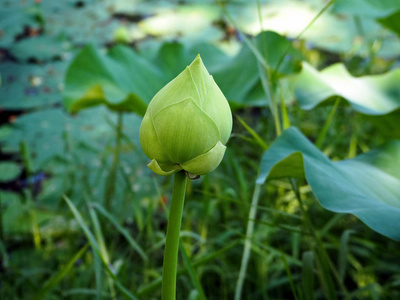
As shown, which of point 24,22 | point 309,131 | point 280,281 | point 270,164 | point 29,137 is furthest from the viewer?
point 24,22

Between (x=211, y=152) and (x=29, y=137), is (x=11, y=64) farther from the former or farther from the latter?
(x=211, y=152)

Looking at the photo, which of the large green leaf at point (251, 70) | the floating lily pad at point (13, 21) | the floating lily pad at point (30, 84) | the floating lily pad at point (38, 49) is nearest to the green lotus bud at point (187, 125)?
the large green leaf at point (251, 70)

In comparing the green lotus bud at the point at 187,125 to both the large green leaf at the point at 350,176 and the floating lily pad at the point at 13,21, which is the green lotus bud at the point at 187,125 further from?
the floating lily pad at the point at 13,21

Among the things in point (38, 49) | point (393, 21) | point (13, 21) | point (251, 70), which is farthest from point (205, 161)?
point (13, 21)

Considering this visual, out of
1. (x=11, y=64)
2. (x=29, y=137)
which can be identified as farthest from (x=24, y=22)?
(x=29, y=137)

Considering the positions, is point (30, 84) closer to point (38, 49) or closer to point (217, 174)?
point (38, 49)

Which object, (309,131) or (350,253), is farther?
(309,131)

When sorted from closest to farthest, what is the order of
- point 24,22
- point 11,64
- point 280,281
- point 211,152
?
1. point 211,152
2. point 280,281
3. point 11,64
4. point 24,22
